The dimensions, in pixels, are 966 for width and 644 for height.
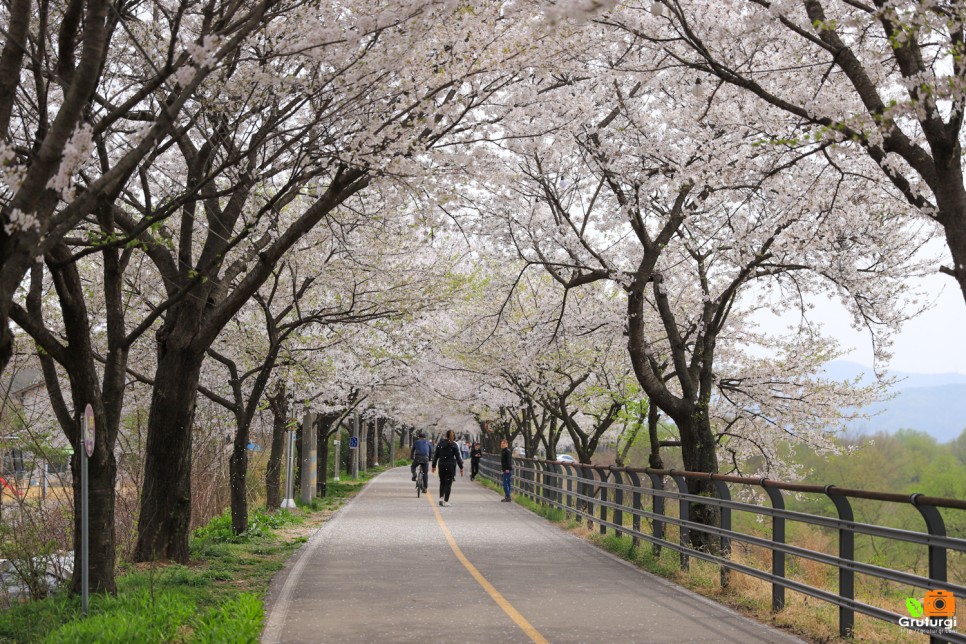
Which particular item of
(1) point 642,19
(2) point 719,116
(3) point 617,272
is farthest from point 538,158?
(1) point 642,19

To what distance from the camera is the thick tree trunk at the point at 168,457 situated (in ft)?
43.4

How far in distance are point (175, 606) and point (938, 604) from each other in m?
6.27

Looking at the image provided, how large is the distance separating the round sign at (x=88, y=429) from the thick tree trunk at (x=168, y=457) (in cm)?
397

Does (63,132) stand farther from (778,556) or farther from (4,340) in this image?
(778,556)

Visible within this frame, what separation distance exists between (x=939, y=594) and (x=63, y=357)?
781cm

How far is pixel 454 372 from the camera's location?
1649 inches

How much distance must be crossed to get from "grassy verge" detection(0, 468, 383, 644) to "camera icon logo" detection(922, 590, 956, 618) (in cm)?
501

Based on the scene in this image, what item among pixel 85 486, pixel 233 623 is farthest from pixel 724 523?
pixel 85 486

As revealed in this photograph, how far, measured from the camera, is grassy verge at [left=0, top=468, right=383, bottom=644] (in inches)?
305

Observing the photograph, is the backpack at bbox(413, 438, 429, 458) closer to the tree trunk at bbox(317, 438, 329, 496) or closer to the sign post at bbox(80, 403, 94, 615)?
the tree trunk at bbox(317, 438, 329, 496)

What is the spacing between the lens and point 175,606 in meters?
9.04

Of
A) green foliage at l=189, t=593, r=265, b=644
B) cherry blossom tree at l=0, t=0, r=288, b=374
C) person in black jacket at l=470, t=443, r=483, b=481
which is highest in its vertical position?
cherry blossom tree at l=0, t=0, r=288, b=374

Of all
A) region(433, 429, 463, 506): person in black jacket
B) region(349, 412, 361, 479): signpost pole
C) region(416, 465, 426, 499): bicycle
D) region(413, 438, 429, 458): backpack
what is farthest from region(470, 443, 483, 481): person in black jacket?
region(433, 429, 463, 506): person in black jacket

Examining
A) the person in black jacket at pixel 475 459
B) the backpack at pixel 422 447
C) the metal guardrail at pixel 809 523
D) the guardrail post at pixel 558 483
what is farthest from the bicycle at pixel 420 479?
the person in black jacket at pixel 475 459
